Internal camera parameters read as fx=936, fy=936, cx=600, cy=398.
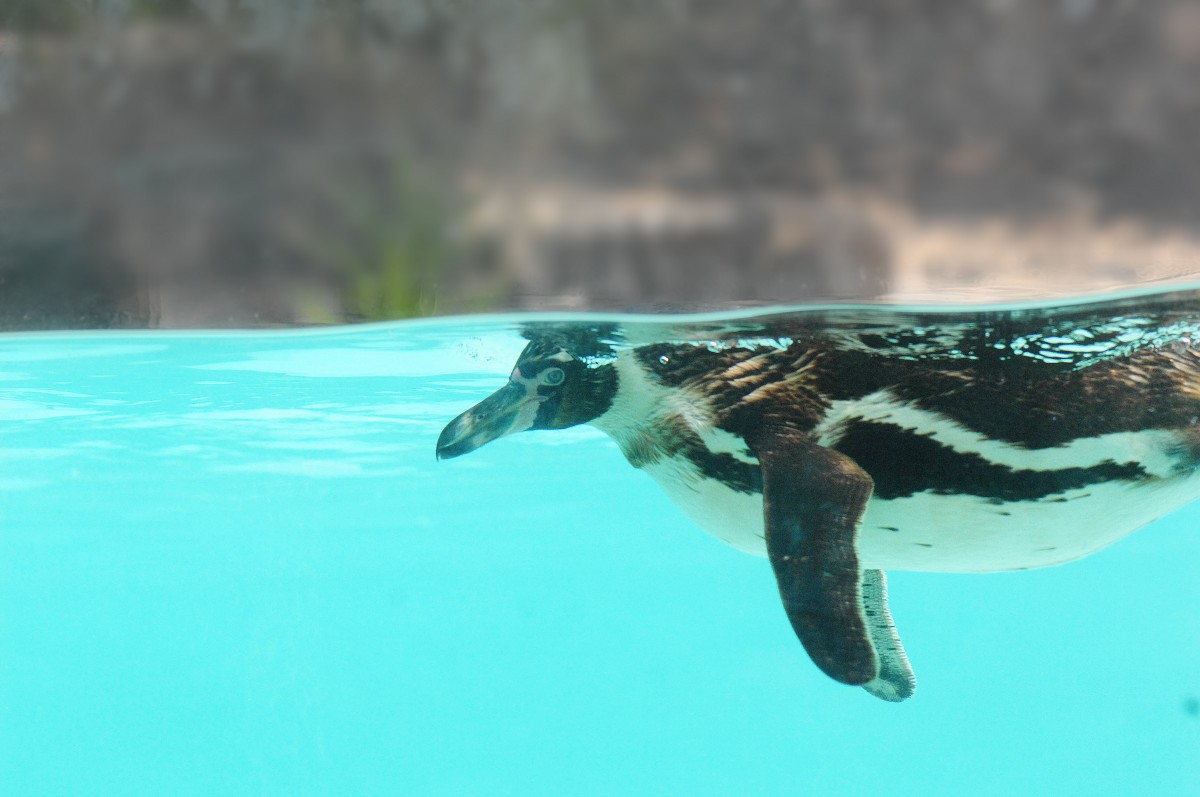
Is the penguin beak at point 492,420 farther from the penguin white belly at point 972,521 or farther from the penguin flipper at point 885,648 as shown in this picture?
the penguin flipper at point 885,648

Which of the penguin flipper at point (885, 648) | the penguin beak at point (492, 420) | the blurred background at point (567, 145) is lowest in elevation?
the penguin flipper at point (885, 648)

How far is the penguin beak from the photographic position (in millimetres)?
4867

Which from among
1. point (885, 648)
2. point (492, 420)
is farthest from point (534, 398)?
point (885, 648)

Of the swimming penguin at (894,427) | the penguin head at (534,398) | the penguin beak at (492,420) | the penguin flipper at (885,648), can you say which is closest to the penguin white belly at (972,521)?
the swimming penguin at (894,427)

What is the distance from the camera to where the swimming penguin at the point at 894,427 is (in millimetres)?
3969

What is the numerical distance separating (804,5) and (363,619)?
1709 inches

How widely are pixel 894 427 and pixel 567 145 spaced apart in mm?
2988

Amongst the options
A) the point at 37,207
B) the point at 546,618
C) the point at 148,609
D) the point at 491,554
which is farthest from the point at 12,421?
the point at 546,618

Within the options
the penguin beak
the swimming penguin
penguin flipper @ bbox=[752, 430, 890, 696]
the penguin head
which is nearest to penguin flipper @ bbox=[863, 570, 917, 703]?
the swimming penguin

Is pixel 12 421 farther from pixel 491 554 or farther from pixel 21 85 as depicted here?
pixel 491 554

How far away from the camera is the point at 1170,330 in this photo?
14.8 feet

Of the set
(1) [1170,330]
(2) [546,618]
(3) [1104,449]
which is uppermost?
(1) [1170,330]

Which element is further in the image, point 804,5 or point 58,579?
point 58,579

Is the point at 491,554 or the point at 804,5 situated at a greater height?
the point at 804,5
